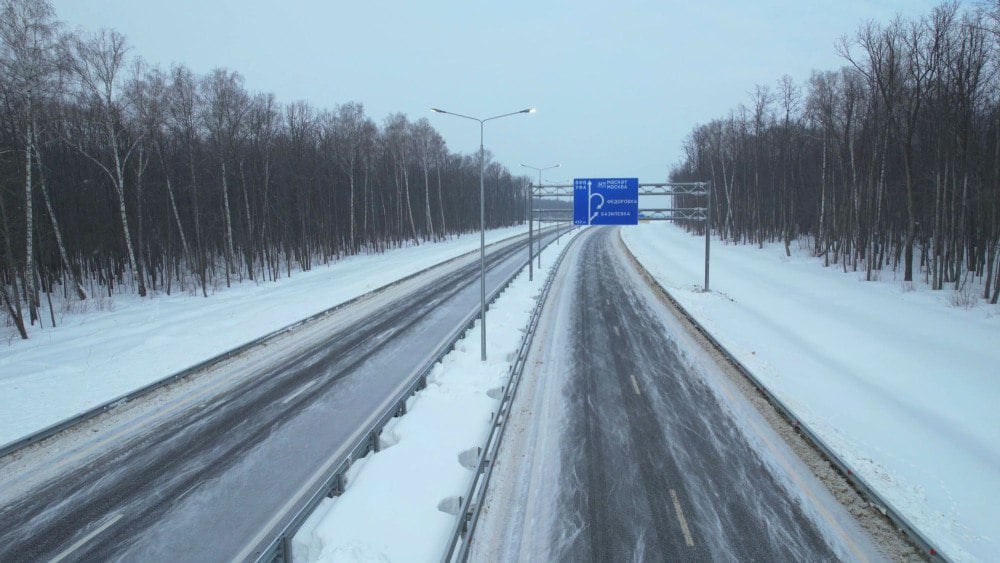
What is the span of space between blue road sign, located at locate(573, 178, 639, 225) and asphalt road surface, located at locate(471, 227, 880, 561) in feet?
45.2

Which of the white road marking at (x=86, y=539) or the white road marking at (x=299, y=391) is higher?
the white road marking at (x=299, y=391)

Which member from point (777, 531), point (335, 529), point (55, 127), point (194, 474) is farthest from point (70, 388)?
point (55, 127)

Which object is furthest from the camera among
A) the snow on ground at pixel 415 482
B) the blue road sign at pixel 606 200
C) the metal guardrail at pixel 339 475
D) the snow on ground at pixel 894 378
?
the blue road sign at pixel 606 200

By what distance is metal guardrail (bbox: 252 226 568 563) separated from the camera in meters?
6.58

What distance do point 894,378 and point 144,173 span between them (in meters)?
45.8

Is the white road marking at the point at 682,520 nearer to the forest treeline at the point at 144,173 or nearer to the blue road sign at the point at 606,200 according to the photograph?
the blue road sign at the point at 606,200

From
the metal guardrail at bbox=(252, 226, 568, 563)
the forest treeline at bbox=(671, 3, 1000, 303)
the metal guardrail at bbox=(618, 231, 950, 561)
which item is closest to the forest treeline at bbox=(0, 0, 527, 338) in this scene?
the metal guardrail at bbox=(252, 226, 568, 563)

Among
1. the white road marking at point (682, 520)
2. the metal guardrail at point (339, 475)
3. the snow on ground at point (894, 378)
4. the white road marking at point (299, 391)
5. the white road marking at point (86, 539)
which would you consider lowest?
the snow on ground at point (894, 378)

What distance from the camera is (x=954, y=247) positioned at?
93.5 ft

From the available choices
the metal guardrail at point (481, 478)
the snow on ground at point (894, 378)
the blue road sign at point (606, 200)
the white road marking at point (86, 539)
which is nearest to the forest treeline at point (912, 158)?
the snow on ground at point (894, 378)

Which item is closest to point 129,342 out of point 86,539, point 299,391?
point 299,391

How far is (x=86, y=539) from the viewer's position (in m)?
7.68

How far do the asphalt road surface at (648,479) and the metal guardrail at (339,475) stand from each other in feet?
8.23

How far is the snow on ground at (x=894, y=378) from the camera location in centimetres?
899
